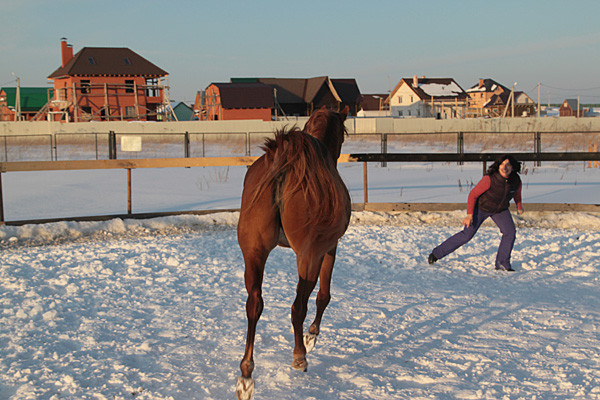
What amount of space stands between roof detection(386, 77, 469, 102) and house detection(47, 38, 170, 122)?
41.9 metres

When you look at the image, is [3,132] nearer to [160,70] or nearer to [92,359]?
[160,70]

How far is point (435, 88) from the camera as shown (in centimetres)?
8294

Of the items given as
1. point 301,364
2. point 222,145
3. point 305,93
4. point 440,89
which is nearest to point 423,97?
point 440,89

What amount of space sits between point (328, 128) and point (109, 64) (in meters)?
53.1

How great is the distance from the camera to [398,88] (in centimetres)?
8288

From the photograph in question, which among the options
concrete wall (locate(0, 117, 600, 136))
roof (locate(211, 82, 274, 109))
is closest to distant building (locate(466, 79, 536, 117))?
concrete wall (locate(0, 117, 600, 136))

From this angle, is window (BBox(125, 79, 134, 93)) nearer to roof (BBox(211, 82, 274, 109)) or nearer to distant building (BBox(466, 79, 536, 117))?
roof (BBox(211, 82, 274, 109))

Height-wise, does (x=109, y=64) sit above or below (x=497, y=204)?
above

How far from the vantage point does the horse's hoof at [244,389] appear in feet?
10.9

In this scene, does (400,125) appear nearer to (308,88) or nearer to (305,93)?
(305,93)

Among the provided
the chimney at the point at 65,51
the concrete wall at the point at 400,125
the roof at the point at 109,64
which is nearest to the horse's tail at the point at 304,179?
the concrete wall at the point at 400,125

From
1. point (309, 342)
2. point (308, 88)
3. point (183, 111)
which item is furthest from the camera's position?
point (183, 111)

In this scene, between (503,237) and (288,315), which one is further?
(503,237)

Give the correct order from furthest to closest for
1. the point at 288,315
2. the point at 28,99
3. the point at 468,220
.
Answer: the point at 28,99 → the point at 468,220 → the point at 288,315
